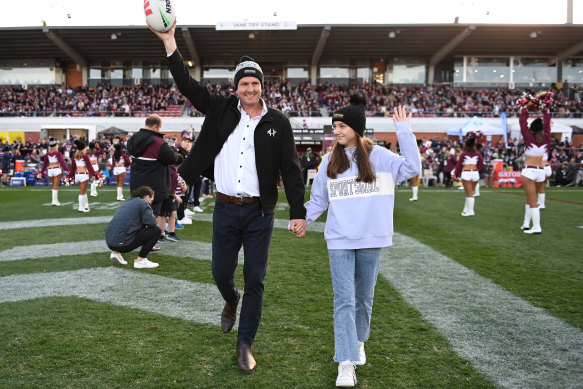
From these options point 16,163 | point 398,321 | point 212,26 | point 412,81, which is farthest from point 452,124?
point 398,321

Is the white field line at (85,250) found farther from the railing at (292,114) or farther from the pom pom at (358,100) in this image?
the railing at (292,114)

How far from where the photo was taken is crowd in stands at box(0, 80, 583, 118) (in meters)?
36.4

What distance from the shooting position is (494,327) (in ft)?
13.9

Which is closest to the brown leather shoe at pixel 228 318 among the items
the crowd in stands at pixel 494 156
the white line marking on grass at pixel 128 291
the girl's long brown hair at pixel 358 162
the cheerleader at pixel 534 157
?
the white line marking on grass at pixel 128 291

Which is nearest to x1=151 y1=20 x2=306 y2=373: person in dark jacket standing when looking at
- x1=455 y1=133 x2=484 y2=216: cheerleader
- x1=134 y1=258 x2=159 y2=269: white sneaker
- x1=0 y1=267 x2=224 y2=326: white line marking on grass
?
x1=0 y1=267 x2=224 y2=326: white line marking on grass

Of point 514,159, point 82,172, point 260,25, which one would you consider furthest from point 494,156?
point 82,172

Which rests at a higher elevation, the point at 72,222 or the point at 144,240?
the point at 144,240

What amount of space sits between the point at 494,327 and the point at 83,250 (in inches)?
241

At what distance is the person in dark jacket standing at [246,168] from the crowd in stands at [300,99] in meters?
32.7

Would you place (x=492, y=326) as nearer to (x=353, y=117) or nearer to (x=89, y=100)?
(x=353, y=117)

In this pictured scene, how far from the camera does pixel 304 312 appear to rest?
15.1ft

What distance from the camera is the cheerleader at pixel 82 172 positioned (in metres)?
12.7

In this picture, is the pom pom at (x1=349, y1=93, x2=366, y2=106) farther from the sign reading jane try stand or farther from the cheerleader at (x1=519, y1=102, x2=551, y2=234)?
the sign reading jane try stand

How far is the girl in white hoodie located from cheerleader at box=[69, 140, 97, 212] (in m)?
10.9
